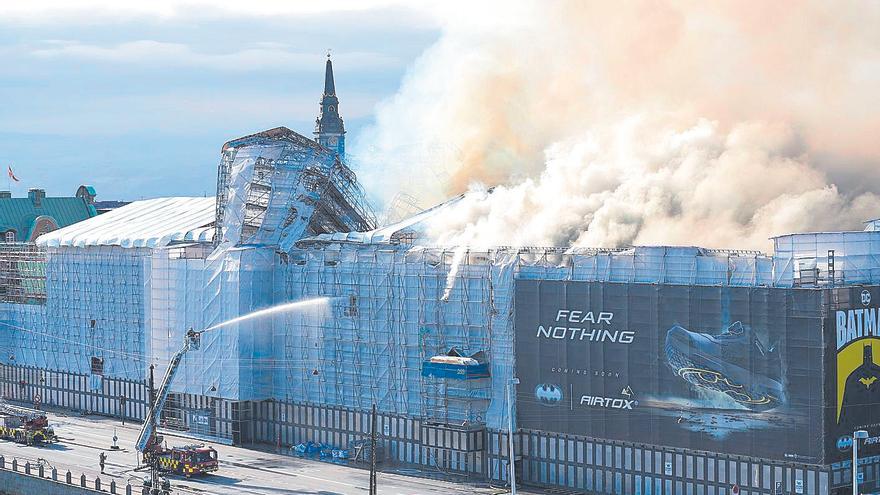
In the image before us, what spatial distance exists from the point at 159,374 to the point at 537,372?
3972 centimetres

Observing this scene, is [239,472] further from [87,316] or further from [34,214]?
[34,214]

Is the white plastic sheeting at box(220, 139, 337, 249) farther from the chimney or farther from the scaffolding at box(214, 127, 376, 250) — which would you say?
the chimney

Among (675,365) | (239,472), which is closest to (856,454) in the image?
(675,365)

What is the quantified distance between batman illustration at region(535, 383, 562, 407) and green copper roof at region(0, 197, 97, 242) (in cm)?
9177

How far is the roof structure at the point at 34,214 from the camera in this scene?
167 meters

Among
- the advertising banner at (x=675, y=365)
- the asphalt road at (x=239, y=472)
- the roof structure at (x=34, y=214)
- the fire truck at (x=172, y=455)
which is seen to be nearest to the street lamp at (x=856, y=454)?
the advertising banner at (x=675, y=365)

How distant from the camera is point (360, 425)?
341ft

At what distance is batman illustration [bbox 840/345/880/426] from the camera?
7919cm

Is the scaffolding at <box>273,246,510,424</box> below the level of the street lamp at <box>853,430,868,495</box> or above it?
above

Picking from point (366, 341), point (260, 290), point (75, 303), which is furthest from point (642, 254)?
point (75, 303)

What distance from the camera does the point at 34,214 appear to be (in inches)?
6718

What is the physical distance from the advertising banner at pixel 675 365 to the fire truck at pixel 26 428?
41.3 metres


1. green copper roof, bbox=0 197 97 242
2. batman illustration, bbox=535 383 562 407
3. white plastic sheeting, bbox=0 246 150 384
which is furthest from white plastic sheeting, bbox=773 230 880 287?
green copper roof, bbox=0 197 97 242

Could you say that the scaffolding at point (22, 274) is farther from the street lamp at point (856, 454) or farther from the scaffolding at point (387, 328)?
the street lamp at point (856, 454)
